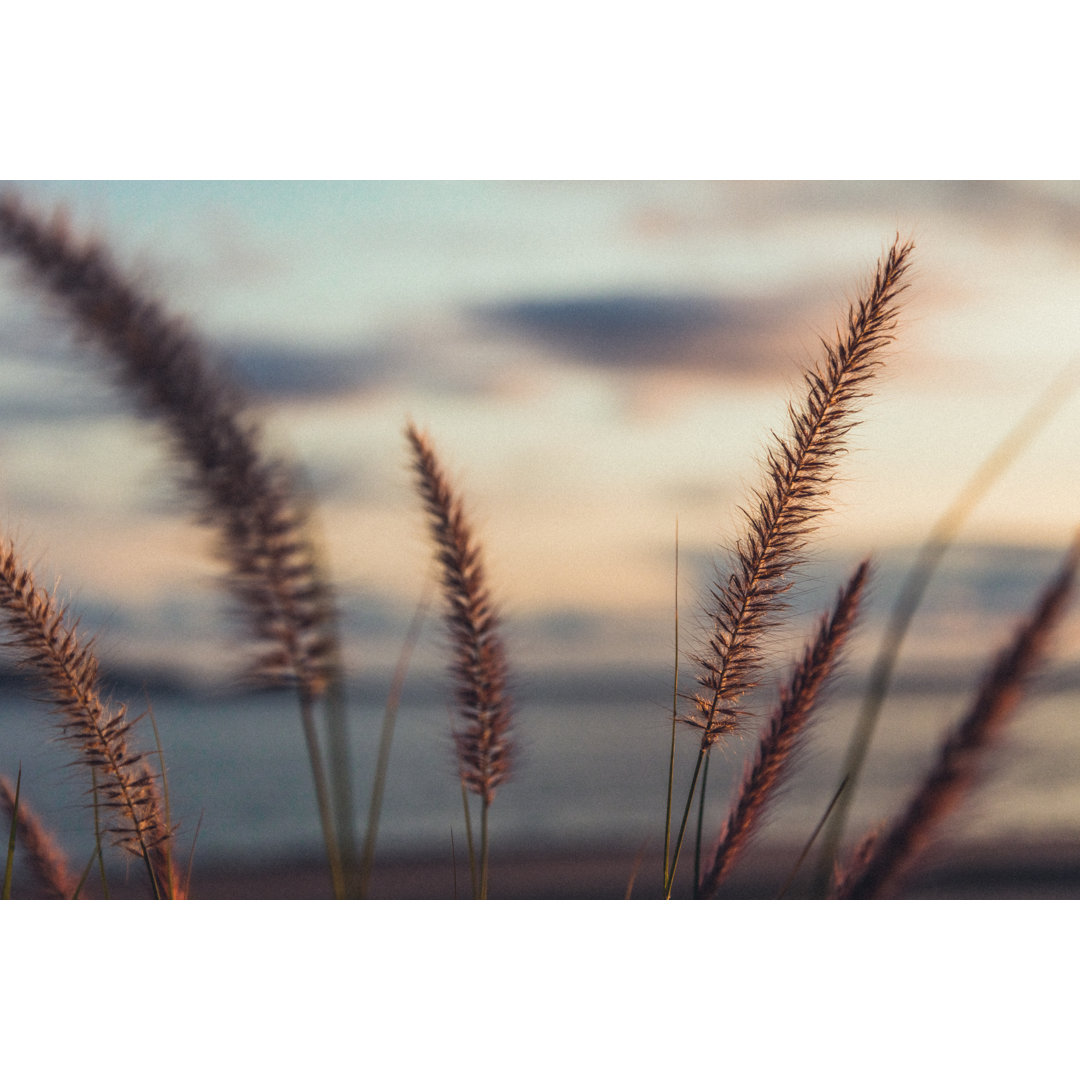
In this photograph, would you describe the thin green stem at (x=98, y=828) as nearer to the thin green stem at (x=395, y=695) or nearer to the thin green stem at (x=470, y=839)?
the thin green stem at (x=395, y=695)

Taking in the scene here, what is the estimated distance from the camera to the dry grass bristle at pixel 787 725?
56.6 inches

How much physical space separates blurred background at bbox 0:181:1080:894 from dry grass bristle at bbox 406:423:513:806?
0.42 ft

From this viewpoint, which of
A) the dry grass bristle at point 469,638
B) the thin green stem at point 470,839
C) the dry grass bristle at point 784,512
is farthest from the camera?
the thin green stem at point 470,839

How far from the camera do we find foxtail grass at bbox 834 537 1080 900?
1.21 m

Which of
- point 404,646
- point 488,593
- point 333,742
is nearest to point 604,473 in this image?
point 488,593

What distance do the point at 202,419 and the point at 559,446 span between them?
25.0 inches

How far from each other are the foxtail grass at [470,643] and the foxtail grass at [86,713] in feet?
1.53

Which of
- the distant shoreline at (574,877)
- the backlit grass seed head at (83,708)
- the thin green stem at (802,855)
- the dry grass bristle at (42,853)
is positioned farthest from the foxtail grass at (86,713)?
the thin green stem at (802,855)

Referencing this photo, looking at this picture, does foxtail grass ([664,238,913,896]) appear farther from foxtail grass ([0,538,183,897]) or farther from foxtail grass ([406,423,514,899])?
foxtail grass ([0,538,183,897])

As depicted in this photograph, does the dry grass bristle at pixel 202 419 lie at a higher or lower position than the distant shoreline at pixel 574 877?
higher

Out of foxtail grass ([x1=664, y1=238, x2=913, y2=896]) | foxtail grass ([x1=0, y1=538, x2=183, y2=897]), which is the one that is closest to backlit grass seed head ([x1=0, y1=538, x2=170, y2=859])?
foxtail grass ([x1=0, y1=538, x2=183, y2=897])
